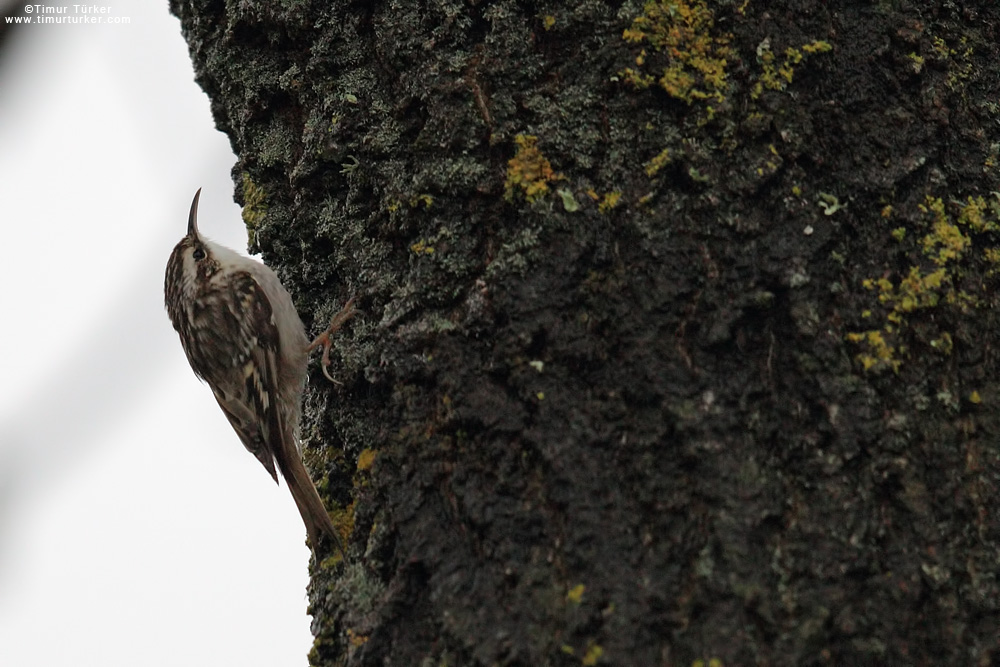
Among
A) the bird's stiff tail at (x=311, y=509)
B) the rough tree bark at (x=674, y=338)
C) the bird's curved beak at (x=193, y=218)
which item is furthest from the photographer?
the bird's curved beak at (x=193, y=218)

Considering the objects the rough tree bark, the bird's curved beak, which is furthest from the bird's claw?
the bird's curved beak

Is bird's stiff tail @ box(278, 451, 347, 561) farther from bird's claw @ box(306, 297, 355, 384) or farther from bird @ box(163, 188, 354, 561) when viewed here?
bird's claw @ box(306, 297, 355, 384)

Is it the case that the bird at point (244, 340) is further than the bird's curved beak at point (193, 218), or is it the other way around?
the bird's curved beak at point (193, 218)

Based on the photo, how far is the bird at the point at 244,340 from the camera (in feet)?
7.80

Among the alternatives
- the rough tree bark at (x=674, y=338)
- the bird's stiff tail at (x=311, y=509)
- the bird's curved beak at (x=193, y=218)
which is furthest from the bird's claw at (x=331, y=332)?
the bird's curved beak at (x=193, y=218)

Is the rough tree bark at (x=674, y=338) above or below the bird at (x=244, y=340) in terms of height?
above

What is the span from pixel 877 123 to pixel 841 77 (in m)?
0.09

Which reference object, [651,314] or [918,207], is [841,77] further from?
[651,314]

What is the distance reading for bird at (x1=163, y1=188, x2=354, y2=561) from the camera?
2379 mm

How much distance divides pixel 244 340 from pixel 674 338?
1.67 metres

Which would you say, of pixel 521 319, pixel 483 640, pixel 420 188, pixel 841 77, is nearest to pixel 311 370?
pixel 420 188

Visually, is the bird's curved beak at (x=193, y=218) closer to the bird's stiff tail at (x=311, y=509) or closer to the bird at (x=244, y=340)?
the bird at (x=244, y=340)

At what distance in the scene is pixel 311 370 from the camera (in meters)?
2.12

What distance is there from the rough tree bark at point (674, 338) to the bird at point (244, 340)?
0.66 meters
